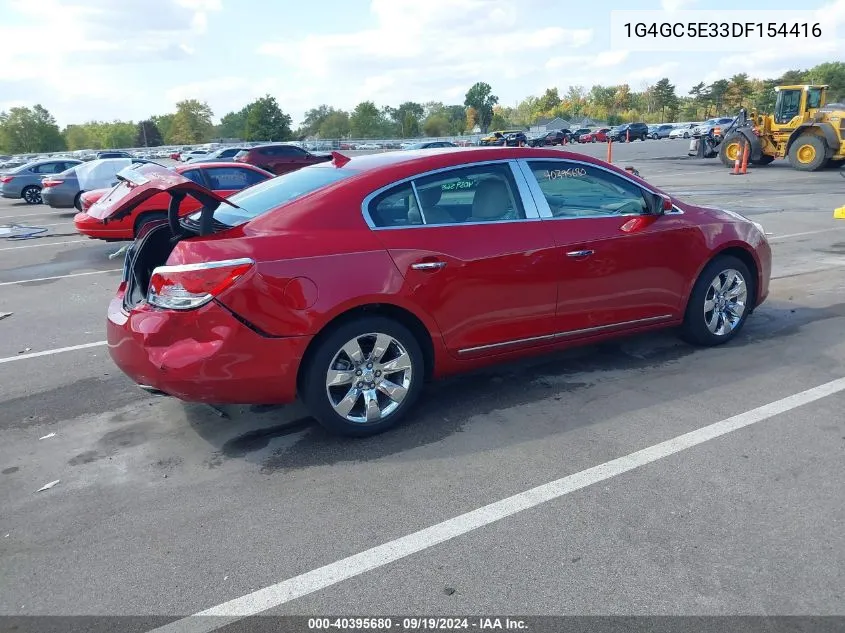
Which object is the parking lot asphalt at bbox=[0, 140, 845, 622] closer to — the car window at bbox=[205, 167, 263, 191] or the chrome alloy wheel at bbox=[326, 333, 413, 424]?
the chrome alloy wheel at bbox=[326, 333, 413, 424]

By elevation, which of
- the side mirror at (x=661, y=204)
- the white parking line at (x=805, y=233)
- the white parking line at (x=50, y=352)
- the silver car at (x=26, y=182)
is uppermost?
the silver car at (x=26, y=182)

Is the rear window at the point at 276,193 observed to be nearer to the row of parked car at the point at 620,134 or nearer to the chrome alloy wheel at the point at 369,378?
the chrome alloy wheel at the point at 369,378

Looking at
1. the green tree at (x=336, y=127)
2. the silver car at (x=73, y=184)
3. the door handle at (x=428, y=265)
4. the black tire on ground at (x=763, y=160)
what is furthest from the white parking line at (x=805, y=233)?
the green tree at (x=336, y=127)

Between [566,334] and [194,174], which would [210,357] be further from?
[194,174]

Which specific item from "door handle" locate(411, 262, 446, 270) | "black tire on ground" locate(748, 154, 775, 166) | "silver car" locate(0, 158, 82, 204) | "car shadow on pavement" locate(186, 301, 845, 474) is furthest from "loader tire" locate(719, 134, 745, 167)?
"door handle" locate(411, 262, 446, 270)

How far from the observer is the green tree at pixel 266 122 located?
9725 centimetres

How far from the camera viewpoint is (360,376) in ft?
13.7

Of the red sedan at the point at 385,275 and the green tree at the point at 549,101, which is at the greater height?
the green tree at the point at 549,101

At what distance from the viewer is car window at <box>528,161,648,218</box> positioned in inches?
191

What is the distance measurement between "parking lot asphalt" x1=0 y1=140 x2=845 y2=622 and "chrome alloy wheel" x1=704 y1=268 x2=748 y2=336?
0.23m

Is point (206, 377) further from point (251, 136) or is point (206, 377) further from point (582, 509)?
point (251, 136)

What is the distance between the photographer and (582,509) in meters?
3.37

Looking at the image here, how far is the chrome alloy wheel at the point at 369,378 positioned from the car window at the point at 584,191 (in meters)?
1.55

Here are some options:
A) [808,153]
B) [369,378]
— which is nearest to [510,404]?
[369,378]
